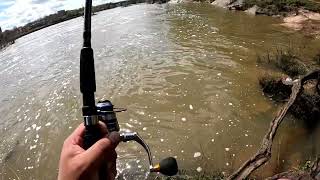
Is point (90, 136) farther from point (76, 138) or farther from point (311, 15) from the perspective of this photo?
point (311, 15)

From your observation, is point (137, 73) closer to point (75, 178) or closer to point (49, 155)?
point (49, 155)

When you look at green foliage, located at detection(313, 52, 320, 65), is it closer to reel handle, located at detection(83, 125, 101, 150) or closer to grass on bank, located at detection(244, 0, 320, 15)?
grass on bank, located at detection(244, 0, 320, 15)

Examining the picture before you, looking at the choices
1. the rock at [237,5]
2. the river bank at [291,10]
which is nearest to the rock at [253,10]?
the river bank at [291,10]

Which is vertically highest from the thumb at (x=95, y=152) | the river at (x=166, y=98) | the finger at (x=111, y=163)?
the thumb at (x=95, y=152)

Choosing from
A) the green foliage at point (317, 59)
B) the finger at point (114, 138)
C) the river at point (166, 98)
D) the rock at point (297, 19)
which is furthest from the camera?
the rock at point (297, 19)

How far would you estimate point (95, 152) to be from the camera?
1.96m

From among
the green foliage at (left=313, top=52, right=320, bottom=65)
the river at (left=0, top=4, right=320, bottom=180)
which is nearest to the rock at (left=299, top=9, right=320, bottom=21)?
the river at (left=0, top=4, right=320, bottom=180)

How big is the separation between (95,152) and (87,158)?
0.05 m

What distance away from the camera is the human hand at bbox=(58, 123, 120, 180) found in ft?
6.43

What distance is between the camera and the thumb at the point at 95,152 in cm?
195

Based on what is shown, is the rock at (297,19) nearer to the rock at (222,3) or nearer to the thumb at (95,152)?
the rock at (222,3)

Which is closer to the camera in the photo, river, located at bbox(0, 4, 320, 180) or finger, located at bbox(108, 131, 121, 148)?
finger, located at bbox(108, 131, 121, 148)

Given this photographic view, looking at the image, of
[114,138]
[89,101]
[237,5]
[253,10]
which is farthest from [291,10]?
[114,138]

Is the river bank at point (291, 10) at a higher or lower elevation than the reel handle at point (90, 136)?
lower
